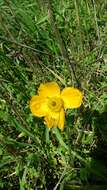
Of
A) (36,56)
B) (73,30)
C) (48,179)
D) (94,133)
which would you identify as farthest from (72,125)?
(73,30)

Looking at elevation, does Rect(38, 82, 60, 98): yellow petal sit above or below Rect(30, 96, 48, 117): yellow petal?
above

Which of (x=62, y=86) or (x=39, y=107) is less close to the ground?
(x=62, y=86)

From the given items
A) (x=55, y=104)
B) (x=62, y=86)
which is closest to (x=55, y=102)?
(x=55, y=104)

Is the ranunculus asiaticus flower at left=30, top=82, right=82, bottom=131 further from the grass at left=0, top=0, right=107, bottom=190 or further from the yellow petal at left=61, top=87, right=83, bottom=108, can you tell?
the grass at left=0, top=0, right=107, bottom=190

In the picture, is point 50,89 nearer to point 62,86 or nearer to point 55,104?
point 55,104

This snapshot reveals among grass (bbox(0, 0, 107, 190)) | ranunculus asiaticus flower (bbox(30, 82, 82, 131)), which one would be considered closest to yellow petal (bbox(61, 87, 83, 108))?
ranunculus asiaticus flower (bbox(30, 82, 82, 131))

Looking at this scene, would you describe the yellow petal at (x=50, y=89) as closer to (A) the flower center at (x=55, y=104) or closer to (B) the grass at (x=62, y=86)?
(A) the flower center at (x=55, y=104)

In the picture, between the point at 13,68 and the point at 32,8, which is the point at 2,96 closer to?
the point at 13,68
